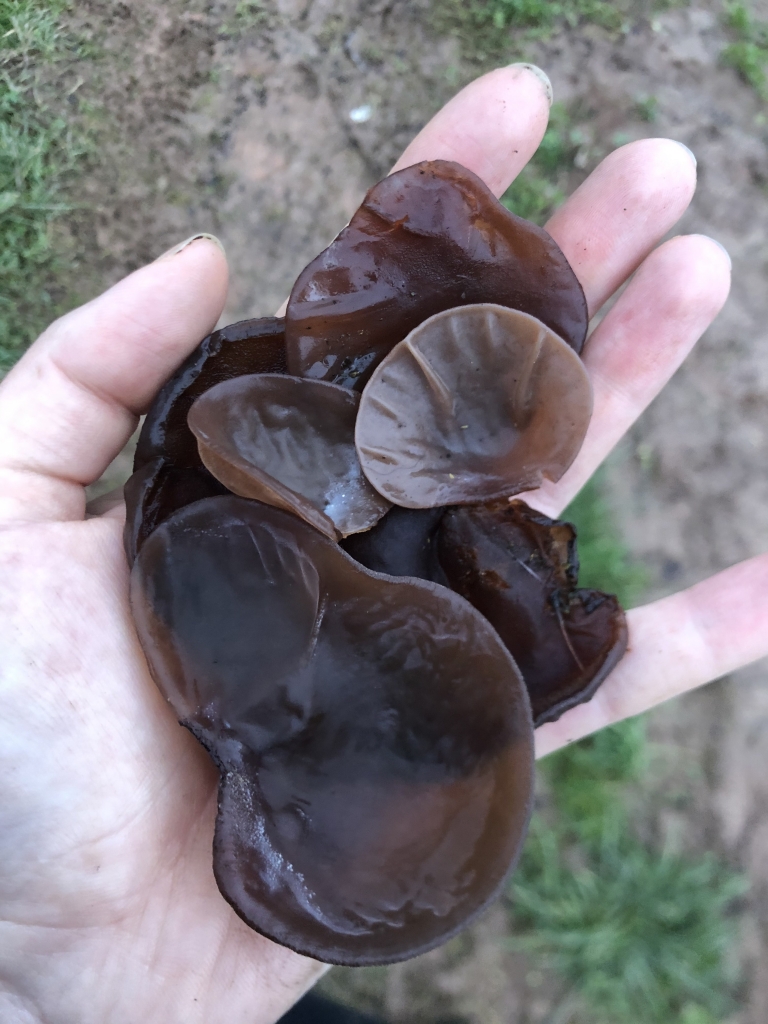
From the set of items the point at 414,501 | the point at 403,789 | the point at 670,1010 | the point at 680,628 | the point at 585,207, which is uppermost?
the point at 585,207

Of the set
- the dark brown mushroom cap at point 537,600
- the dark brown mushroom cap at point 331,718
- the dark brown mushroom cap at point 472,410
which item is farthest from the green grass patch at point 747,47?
the dark brown mushroom cap at point 331,718

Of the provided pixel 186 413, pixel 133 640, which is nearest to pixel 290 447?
pixel 186 413

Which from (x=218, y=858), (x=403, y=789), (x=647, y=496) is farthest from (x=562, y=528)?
(x=647, y=496)

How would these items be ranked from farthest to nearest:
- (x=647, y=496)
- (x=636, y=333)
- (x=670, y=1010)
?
(x=647, y=496), (x=670, y=1010), (x=636, y=333)

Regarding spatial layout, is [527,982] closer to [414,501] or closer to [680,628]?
[680,628]

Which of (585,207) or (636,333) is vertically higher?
(585,207)

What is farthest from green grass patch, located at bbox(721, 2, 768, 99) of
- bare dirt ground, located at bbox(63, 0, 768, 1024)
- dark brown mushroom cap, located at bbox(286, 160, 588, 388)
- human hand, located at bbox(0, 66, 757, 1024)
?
dark brown mushroom cap, located at bbox(286, 160, 588, 388)

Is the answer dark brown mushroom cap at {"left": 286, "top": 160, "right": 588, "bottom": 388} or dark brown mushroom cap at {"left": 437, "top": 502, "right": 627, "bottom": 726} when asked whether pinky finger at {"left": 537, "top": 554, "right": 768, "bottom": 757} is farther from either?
dark brown mushroom cap at {"left": 286, "top": 160, "right": 588, "bottom": 388}

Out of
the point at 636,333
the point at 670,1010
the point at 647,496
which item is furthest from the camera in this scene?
the point at 647,496
